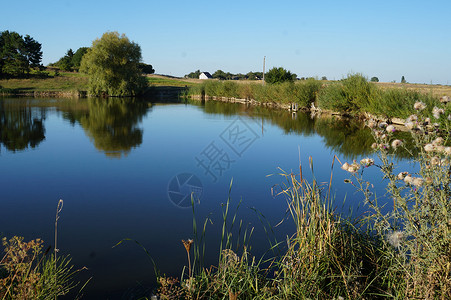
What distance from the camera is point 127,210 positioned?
18.8 feet

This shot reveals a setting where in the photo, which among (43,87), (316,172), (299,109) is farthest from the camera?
(43,87)

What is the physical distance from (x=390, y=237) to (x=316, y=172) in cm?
537

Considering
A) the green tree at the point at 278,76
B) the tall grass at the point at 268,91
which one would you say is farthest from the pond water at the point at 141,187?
the green tree at the point at 278,76

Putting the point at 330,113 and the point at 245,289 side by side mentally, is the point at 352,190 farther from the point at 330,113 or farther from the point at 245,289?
the point at 330,113

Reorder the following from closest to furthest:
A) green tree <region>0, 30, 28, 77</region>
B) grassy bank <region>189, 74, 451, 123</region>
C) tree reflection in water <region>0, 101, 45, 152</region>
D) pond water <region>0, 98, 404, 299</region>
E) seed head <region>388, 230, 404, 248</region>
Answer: seed head <region>388, 230, 404, 248</region> < pond water <region>0, 98, 404, 299</region> < tree reflection in water <region>0, 101, 45, 152</region> < grassy bank <region>189, 74, 451, 123</region> < green tree <region>0, 30, 28, 77</region>

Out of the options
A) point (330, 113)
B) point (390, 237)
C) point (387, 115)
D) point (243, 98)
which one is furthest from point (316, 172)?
point (243, 98)

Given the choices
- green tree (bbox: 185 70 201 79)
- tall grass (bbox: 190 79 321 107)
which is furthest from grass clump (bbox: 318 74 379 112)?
green tree (bbox: 185 70 201 79)

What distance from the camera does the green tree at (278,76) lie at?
112 ft

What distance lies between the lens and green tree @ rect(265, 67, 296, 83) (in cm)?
3425

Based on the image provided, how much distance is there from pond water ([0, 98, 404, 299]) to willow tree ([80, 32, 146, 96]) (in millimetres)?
28805

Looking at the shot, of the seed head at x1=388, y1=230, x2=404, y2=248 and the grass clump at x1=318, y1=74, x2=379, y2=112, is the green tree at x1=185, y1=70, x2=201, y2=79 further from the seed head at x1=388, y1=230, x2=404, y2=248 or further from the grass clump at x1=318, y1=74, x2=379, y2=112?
the seed head at x1=388, y1=230, x2=404, y2=248

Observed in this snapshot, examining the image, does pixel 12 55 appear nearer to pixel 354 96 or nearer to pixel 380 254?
pixel 354 96

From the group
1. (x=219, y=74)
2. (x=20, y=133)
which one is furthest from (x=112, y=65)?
(x=219, y=74)

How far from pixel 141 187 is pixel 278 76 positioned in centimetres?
2940
